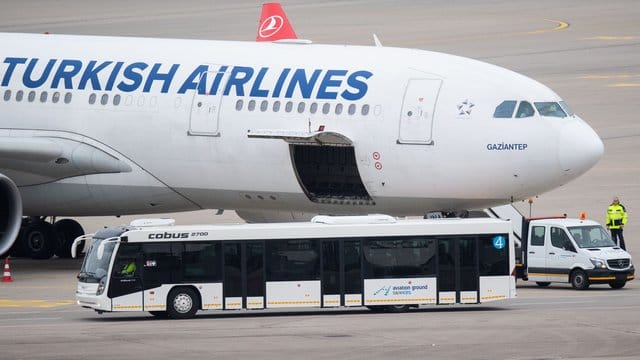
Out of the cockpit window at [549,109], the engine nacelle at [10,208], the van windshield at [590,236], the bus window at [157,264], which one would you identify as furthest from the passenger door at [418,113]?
the engine nacelle at [10,208]

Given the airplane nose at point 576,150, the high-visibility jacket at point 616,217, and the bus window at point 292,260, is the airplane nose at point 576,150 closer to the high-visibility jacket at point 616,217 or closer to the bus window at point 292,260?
the high-visibility jacket at point 616,217

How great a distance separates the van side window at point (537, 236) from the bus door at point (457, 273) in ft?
17.1

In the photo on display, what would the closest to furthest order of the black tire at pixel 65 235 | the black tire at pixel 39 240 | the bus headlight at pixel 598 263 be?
the bus headlight at pixel 598 263 → the black tire at pixel 39 240 → the black tire at pixel 65 235

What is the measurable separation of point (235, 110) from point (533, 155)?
7.67 metres

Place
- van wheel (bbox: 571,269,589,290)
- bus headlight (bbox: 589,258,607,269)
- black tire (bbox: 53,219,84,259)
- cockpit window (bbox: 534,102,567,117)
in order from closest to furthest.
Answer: bus headlight (bbox: 589,258,607,269)
van wheel (bbox: 571,269,589,290)
cockpit window (bbox: 534,102,567,117)
black tire (bbox: 53,219,84,259)

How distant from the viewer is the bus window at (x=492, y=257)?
35.2 m

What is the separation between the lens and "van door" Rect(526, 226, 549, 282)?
131 feet

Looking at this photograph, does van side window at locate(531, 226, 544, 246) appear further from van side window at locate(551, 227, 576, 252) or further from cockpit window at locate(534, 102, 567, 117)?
cockpit window at locate(534, 102, 567, 117)

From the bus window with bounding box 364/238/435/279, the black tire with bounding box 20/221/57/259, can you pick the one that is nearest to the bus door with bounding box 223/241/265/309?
the bus window with bounding box 364/238/435/279

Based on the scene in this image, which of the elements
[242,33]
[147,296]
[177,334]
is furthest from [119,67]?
[242,33]

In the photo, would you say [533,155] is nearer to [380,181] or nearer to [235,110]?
Result: [380,181]

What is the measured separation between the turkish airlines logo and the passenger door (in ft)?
55.0

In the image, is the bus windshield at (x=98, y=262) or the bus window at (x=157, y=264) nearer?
the bus window at (x=157, y=264)

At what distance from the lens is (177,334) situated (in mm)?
31125
